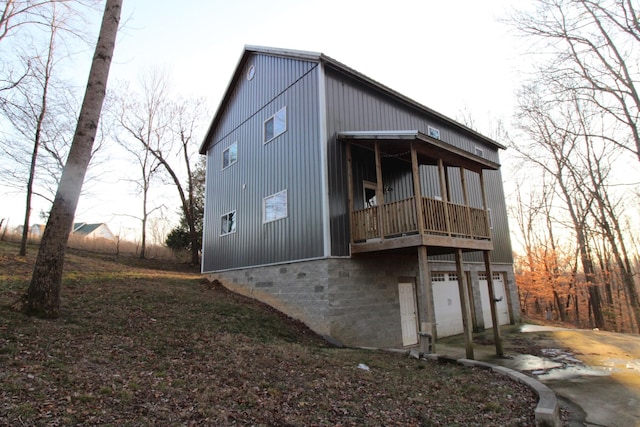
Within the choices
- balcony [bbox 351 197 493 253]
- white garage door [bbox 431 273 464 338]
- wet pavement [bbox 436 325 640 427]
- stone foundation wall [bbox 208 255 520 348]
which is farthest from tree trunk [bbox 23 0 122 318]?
white garage door [bbox 431 273 464 338]

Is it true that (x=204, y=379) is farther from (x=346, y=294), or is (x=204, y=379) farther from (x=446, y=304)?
(x=446, y=304)

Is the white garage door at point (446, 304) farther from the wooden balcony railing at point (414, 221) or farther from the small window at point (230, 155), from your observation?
the small window at point (230, 155)

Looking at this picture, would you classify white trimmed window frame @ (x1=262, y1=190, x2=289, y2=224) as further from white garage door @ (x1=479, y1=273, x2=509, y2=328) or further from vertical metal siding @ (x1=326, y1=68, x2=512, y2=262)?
white garage door @ (x1=479, y1=273, x2=509, y2=328)

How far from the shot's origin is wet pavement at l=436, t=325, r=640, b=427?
16.8ft

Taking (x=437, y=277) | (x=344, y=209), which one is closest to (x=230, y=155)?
(x=344, y=209)

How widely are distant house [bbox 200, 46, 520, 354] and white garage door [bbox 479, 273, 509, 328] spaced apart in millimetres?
103

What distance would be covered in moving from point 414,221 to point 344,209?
7.04ft

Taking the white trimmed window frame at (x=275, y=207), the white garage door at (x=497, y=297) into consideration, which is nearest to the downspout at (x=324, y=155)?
the white trimmed window frame at (x=275, y=207)

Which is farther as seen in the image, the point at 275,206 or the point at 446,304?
the point at 446,304

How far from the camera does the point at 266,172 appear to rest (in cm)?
1196

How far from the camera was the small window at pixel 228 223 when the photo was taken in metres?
13.7

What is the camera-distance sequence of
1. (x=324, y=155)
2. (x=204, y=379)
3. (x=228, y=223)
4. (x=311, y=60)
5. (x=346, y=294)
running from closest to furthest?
(x=204, y=379), (x=346, y=294), (x=324, y=155), (x=311, y=60), (x=228, y=223)

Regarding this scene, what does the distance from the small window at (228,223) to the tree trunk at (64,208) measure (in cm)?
704

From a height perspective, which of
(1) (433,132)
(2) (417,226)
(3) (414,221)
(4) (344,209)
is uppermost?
(1) (433,132)
